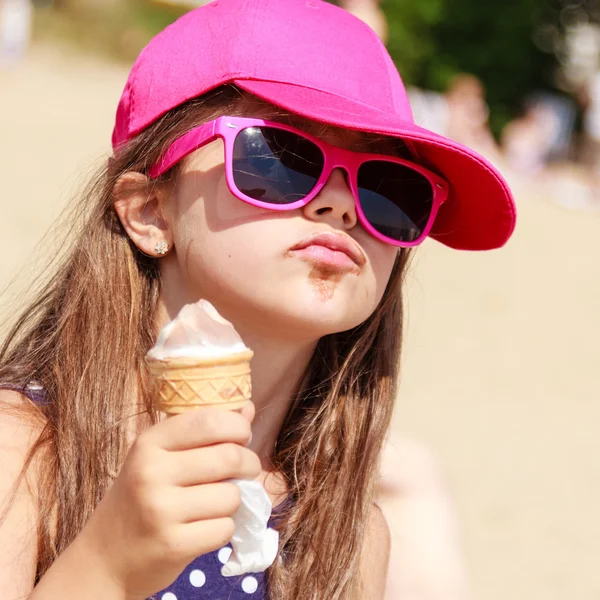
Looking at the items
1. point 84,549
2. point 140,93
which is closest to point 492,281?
point 140,93

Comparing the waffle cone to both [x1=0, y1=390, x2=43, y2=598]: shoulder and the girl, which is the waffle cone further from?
[x1=0, y1=390, x2=43, y2=598]: shoulder

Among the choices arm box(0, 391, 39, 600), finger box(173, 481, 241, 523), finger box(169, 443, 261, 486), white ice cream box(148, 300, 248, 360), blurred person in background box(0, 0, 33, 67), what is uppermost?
white ice cream box(148, 300, 248, 360)

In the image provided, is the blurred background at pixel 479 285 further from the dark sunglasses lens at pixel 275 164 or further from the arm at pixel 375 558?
the arm at pixel 375 558

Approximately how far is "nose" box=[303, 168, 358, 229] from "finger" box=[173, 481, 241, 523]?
81cm

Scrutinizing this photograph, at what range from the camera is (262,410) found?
2680mm

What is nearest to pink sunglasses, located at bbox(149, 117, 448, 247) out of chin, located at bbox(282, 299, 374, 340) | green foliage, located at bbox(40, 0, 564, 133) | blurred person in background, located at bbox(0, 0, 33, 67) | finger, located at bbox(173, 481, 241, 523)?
chin, located at bbox(282, 299, 374, 340)

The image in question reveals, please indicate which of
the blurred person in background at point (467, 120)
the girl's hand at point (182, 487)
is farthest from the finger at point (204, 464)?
the blurred person in background at point (467, 120)

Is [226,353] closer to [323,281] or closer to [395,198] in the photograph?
[323,281]

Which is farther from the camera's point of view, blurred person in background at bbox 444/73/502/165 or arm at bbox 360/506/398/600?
blurred person in background at bbox 444/73/502/165

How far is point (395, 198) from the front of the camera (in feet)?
8.07

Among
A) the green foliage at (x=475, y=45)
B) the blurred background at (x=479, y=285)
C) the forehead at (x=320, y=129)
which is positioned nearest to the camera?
the forehead at (x=320, y=129)

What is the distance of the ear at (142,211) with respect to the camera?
2529 millimetres

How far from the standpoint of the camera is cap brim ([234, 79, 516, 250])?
228 centimetres

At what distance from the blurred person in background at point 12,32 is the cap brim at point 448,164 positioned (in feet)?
49.1
